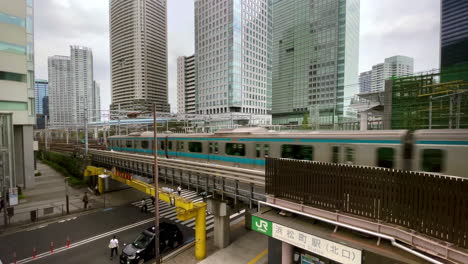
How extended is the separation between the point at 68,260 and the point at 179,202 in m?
8.21

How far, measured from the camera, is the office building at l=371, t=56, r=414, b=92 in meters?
110

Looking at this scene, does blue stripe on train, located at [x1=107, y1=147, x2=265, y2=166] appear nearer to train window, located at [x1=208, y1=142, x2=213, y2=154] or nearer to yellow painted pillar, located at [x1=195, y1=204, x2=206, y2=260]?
train window, located at [x1=208, y1=142, x2=213, y2=154]

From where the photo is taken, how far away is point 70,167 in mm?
37594

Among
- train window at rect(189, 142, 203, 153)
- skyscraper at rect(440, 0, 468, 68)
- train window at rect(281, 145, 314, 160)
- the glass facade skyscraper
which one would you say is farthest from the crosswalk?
the glass facade skyscraper

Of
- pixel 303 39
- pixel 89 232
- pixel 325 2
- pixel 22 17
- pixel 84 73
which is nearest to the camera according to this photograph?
pixel 89 232

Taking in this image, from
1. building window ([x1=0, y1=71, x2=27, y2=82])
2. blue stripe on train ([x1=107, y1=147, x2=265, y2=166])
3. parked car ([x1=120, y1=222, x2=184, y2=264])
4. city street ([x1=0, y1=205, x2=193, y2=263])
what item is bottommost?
city street ([x1=0, y1=205, x2=193, y2=263])

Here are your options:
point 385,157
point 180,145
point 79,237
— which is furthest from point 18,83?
point 385,157

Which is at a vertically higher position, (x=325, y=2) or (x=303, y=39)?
(x=325, y=2)

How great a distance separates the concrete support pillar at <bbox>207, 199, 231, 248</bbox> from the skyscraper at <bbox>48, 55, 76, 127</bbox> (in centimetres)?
8922

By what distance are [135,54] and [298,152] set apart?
5970 inches

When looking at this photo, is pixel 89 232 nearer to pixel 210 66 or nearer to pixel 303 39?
pixel 210 66

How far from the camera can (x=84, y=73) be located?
101m

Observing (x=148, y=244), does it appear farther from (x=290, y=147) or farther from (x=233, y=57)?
(x=233, y=57)

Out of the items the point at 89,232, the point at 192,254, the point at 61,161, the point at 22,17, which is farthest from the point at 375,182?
the point at 61,161
